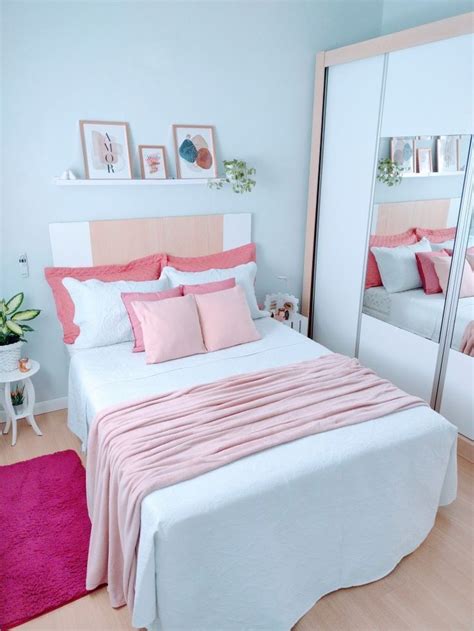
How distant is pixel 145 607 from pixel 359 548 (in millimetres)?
861

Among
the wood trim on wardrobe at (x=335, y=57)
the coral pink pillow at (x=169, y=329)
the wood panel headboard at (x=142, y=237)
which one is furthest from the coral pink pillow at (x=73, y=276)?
the wood trim on wardrobe at (x=335, y=57)

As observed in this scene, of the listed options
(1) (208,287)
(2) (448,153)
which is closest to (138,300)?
(1) (208,287)

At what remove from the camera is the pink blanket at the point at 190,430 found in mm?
1686

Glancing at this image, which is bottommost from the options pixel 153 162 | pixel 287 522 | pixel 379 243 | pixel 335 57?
pixel 287 522

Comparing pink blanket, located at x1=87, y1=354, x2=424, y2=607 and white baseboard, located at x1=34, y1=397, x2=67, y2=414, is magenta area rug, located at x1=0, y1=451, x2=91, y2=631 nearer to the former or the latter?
pink blanket, located at x1=87, y1=354, x2=424, y2=607

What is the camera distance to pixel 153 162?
2.99 m

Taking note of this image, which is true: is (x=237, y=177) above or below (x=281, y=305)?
above

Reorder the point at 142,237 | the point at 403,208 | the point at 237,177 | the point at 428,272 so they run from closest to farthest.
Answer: the point at 428,272 → the point at 403,208 → the point at 142,237 → the point at 237,177

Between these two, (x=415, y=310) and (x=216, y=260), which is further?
(x=216, y=260)

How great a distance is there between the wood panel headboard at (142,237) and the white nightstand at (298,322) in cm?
66

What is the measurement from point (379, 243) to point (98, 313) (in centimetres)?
183

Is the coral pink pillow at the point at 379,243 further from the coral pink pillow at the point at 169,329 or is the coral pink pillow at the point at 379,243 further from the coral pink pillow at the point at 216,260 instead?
the coral pink pillow at the point at 169,329

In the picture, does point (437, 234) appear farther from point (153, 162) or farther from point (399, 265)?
point (153, 162)

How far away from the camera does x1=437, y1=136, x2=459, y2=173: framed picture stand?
102 inches
